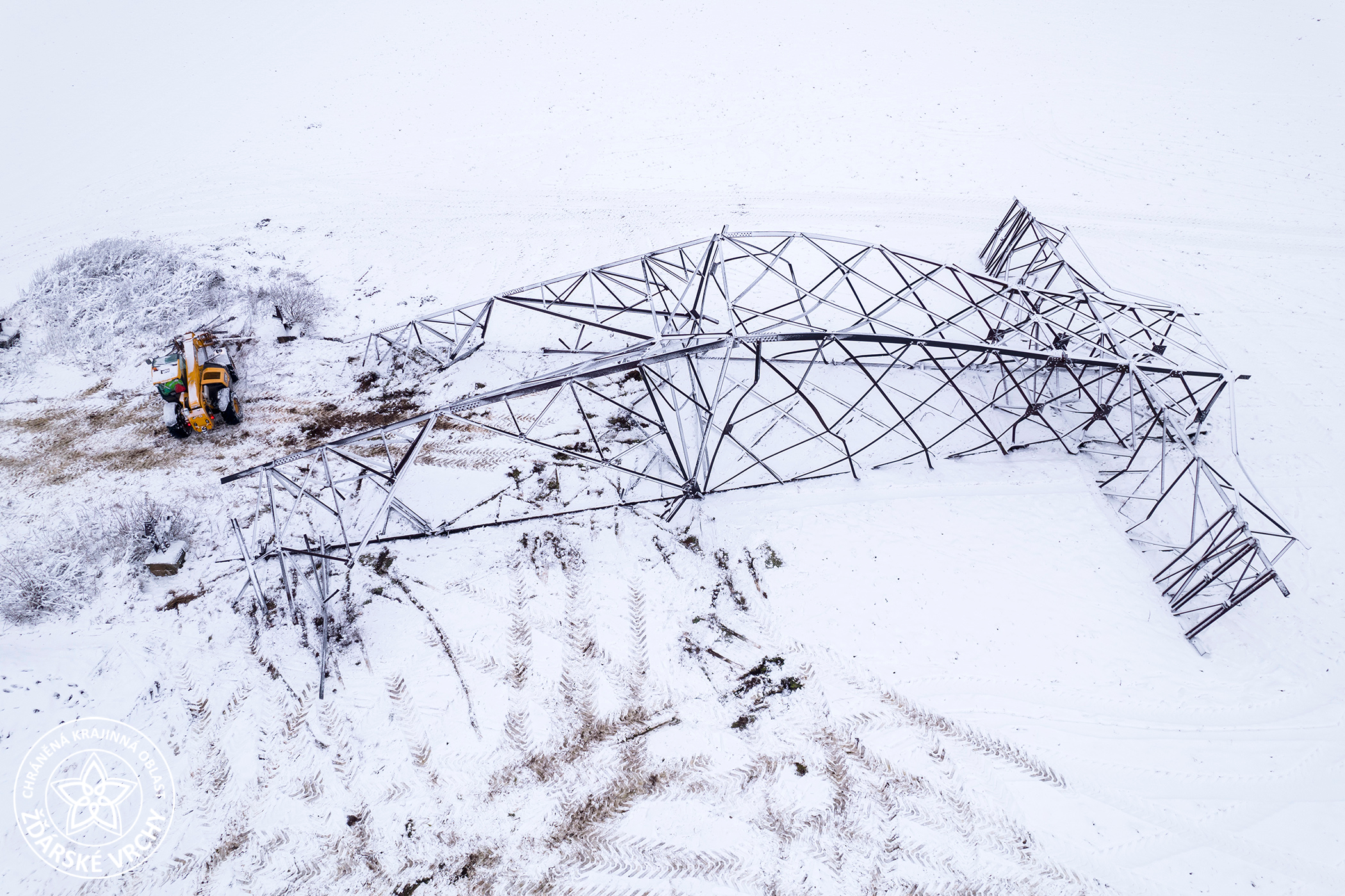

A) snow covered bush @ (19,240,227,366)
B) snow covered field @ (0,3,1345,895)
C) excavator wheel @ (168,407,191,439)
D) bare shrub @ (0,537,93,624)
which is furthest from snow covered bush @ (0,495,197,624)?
snow covered bush @ (19,240,227,366)

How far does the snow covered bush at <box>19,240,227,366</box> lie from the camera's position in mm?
13938

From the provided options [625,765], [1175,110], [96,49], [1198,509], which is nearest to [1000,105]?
→ [1175,110]

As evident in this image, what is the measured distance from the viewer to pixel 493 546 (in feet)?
→ 32.5

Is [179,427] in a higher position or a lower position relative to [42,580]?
higher

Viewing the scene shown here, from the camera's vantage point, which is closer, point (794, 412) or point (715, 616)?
point (715, 616)

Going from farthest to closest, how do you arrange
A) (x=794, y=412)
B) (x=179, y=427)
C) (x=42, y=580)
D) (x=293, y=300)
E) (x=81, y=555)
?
(x=293, y=300)
(x=794, y=412)
(x=179, y=427)
(x=81, y=555)
(x=42, y=580)

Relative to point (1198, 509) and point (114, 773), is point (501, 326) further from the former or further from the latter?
point (1198, 509)

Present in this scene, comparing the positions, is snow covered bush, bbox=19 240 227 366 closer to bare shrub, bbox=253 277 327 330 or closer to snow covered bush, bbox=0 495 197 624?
bare shrub, bbox=253 277 327 330

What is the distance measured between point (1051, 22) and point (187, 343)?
30.4m

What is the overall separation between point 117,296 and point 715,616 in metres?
16.4

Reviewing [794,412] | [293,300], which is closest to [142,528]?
[293,300]

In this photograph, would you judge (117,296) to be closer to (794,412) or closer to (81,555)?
(81,555)

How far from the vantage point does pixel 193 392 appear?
11547 millimetres

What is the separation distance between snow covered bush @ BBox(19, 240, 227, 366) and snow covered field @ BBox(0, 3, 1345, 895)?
0.42 meters
